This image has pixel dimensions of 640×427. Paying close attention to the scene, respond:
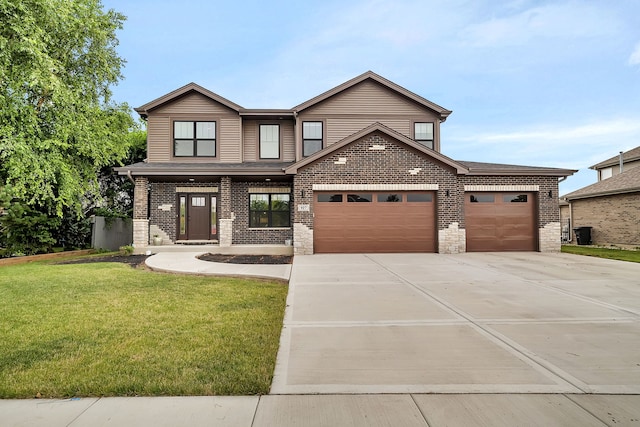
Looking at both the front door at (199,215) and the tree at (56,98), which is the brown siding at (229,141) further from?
the tree at (56,98)

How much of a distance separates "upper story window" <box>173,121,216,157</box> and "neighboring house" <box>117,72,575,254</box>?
48 millimetres

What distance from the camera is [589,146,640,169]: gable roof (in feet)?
78.3

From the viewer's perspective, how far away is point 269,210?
51.2ft

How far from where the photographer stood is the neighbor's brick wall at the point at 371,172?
1374cm

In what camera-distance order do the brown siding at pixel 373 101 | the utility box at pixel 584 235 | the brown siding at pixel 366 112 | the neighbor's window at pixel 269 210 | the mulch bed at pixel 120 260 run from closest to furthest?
1. the mulch bed at pixel 120 260
2. the neighbor's window at pixel 269 210
3. the brown siding at pixel 366 112
4. the brown siding at pixel 373 101
5. the utility box at pixel 584 235

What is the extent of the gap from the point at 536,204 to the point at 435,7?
32.1 ft

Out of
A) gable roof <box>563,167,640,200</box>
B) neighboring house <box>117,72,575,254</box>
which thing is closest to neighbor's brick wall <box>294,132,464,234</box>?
neighboring house <box>117,72,575,254</box>

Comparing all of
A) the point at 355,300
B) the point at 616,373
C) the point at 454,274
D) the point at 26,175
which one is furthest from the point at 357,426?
the point at 26,175

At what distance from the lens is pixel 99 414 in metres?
2.54

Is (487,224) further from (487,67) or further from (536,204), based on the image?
(487,67)

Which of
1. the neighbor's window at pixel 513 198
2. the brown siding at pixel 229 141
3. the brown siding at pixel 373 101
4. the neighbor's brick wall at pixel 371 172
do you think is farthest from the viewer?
the brown siding at pixel 373 101

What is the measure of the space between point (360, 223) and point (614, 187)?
49.3 feet

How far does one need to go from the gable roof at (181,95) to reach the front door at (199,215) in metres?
4.39

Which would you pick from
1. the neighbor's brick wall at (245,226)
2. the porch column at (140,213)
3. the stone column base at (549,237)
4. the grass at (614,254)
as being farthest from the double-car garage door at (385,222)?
the porch column at (140,213)
